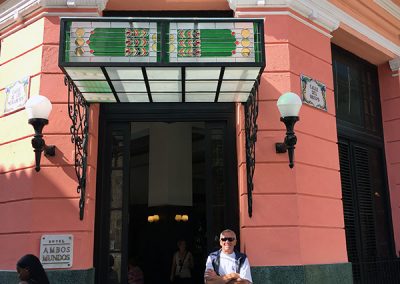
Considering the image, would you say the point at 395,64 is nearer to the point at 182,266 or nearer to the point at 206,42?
the point at 206,42

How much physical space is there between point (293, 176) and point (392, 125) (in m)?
3.98

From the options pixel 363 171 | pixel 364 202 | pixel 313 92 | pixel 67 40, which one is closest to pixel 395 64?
pixel 363 171

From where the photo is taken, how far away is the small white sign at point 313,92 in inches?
275

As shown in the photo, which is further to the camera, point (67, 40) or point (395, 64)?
point (395, 64)

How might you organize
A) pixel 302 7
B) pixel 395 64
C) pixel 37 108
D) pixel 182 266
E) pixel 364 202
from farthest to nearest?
pixel 182 266
pixel 395 64
pixel 364 202
pixel 302 7
pixel 37 108

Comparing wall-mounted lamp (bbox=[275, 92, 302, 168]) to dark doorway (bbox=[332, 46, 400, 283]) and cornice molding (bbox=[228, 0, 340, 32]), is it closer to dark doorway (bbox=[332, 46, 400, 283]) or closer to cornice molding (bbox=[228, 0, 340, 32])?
cornice molding (bbox=[228, 0, 340, 32])

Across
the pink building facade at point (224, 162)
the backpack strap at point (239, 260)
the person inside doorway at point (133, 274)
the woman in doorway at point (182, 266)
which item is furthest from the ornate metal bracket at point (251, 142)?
the woman in doorway at point (182, 266)

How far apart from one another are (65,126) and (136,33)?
2.00 metres

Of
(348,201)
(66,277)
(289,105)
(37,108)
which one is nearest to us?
(37,108)

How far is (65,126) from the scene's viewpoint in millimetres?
6539

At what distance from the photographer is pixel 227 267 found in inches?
214

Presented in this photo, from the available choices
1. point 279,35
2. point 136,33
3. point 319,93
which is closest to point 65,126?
point 136,33

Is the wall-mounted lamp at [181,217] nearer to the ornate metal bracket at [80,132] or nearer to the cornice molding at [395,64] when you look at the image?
the ornate metal bracket at [80,132]

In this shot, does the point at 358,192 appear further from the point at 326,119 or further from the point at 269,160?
the point at 269,160
